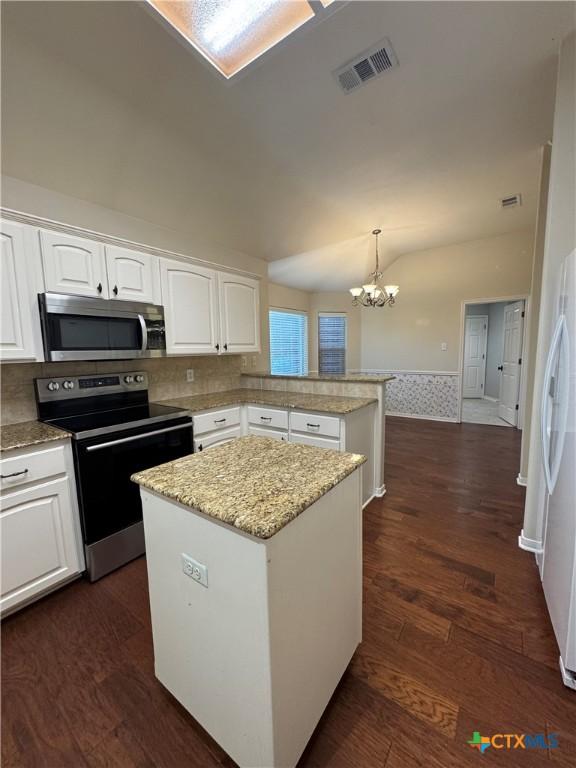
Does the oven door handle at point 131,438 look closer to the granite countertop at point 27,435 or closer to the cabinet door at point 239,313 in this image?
the granite countertop at point 27,435

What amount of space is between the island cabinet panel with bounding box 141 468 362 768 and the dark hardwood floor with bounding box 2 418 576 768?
14cm

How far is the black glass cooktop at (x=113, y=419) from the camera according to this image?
179 cm

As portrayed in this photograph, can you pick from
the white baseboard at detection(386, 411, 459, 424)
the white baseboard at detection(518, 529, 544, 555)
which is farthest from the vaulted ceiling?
the white baseboard at detection(386, 411, 459, 424)

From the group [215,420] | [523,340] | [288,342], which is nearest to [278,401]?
[215,420]

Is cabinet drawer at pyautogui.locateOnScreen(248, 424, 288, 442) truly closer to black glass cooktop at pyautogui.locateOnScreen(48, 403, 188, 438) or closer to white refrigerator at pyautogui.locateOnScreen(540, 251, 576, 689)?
black glass cooktop at pyautogui.locateOnScreen(48, 403, 188, 438)

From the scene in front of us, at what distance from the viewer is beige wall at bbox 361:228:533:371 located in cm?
473

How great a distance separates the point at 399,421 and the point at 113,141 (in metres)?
5.25

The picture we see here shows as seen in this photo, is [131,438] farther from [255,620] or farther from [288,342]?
[288,342]

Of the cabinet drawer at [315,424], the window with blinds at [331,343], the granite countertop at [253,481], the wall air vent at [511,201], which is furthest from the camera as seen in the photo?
the window with blinds at [331,343]

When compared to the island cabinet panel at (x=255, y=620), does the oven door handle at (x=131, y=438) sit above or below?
above

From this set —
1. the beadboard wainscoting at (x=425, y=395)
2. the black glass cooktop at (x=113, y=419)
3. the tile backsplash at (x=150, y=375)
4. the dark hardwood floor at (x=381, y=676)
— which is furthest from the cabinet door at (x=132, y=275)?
the beadboard wainscoting at (x=425, y=395)

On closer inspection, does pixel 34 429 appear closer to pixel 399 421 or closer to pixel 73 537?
pixel 73 537

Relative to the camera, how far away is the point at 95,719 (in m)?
1.16

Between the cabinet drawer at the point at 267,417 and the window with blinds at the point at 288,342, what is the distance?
2603 mm
